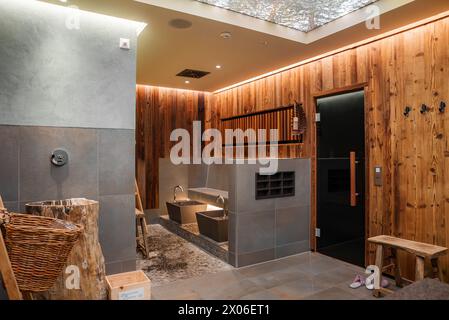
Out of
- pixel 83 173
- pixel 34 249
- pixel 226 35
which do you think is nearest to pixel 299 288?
pixel 83 173

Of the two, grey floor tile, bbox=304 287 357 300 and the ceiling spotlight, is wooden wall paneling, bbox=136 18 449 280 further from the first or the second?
the ceiling spotlight

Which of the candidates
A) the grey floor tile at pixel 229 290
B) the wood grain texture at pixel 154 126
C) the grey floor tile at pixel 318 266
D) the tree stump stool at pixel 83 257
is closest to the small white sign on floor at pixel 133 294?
the tree stump stool at pixel 83 257

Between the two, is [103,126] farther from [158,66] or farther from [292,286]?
[292,286]

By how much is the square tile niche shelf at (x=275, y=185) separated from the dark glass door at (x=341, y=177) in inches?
15.5

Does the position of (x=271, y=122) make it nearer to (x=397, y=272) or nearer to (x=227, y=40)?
(x=227, y=40)

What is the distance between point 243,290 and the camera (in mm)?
3062

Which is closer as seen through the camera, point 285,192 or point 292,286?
point 292,286

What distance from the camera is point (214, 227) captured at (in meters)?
4.20

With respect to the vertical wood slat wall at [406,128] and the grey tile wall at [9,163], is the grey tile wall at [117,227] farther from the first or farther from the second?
the vertical wood slat wall at [406,128]

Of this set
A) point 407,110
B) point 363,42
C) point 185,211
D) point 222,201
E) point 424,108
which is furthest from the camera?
point 185,211

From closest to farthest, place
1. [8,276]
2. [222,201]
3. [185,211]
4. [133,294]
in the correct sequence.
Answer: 1. [8,276]
2. [133,294]
3. [222,201]
4. [185,211]

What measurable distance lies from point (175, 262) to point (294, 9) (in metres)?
3.16
